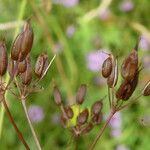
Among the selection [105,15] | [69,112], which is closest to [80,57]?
[105,15]

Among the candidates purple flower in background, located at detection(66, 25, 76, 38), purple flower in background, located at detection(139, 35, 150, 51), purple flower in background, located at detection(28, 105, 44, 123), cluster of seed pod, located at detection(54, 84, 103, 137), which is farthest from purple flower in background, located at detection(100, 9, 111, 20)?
cluster of seed pod, located at detection(54, 84, 103, 137)

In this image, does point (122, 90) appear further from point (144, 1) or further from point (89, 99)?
point (144, 1)

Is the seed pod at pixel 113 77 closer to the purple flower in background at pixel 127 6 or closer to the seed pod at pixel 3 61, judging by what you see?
the seed pod at pixel 3 61

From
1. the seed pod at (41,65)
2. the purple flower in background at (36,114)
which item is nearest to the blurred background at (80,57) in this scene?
the purple flower in background at (36,114)

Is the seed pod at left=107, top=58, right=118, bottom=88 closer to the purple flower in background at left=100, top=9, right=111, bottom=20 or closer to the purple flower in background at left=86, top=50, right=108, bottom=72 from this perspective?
the purple flower in background at left=86, top=50, right=108, bottom=72

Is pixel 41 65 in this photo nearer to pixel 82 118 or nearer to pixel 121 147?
pixel 82 118

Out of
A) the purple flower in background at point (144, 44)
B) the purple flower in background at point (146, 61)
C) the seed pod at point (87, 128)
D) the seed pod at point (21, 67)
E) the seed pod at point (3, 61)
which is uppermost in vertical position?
the seed pod at point (3, 61)
